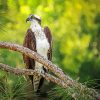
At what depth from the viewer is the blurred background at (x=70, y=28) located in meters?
7.38

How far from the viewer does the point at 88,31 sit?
353 inches

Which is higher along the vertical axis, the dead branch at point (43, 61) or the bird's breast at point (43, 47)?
the bird's breast at point (43, 47)

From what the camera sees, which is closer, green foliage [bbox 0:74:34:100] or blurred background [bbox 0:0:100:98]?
green foliage [bbox 0:74:34:100]

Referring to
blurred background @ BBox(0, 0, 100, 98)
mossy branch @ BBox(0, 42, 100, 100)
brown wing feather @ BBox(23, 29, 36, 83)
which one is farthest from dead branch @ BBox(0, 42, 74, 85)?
blurred background @ BBox(0, 0, 100, 98)

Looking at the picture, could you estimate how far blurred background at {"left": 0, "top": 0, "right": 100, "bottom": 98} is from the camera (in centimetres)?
738

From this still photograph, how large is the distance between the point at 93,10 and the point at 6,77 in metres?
6.07

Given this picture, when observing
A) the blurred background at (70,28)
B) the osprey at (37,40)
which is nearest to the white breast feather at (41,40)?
the osprey at (37,40)

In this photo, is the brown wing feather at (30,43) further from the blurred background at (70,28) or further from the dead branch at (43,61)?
the blurred background at (70,28)

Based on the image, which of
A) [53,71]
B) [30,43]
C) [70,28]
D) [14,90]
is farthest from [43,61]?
[70,28]

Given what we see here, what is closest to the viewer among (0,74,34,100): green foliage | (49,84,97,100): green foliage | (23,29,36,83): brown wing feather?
(49,84,97,100): green foliage

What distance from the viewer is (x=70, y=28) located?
933 centimetres

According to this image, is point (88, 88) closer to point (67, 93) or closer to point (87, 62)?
point (67, 93)

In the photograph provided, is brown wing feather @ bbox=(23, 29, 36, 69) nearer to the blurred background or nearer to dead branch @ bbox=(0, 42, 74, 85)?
dead branch @ bbox=(0, 42, 74, 85)

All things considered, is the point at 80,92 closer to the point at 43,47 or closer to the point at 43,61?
the point at 43,61
